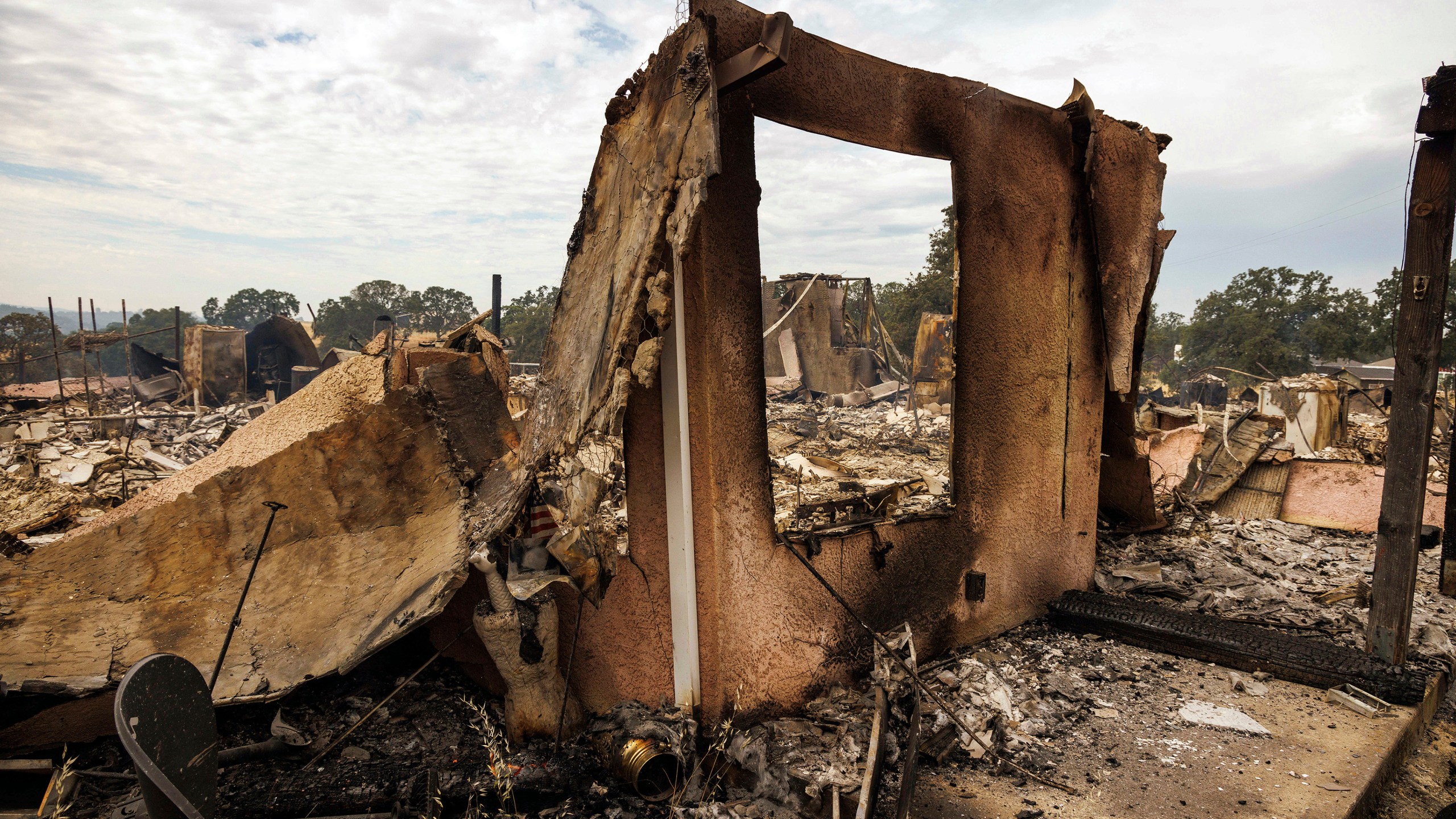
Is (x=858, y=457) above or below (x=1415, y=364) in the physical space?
below

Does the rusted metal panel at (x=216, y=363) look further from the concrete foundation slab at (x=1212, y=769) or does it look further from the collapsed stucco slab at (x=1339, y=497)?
the collapsed stucco slab at (x=1339, y=497)

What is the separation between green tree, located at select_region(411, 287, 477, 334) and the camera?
33906 mm

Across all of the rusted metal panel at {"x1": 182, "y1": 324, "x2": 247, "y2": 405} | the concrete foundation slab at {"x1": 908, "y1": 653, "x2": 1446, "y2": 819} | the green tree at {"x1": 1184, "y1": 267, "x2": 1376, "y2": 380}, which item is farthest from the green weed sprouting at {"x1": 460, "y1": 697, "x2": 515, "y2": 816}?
the green tree at {"x1": 1184, "y1": 267, "x2": 1376, "y2": 380}

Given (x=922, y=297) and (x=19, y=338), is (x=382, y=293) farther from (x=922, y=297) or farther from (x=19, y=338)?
(x=922, y=297)

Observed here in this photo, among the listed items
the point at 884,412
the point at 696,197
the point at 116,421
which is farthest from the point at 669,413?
the point at 116,421

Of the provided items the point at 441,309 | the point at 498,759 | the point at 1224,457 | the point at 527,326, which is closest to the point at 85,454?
the point at 498,759

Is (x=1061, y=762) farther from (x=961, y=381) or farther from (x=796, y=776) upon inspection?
(x=961, y=381)

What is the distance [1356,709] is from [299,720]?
16.2 feet

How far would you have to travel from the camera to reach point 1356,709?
3295mm

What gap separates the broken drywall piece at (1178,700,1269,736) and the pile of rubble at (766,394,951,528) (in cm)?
146

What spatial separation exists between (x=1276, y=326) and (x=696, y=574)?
127 feet

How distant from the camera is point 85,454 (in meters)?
9.48

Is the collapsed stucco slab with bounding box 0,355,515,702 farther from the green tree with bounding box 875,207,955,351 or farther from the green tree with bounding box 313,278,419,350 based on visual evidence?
the green tree with bounding box 313,278,419,350

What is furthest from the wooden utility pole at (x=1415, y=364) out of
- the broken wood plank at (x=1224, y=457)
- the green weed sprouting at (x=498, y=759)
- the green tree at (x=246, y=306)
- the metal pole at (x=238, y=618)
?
the green tree at (x=246, y=306)
